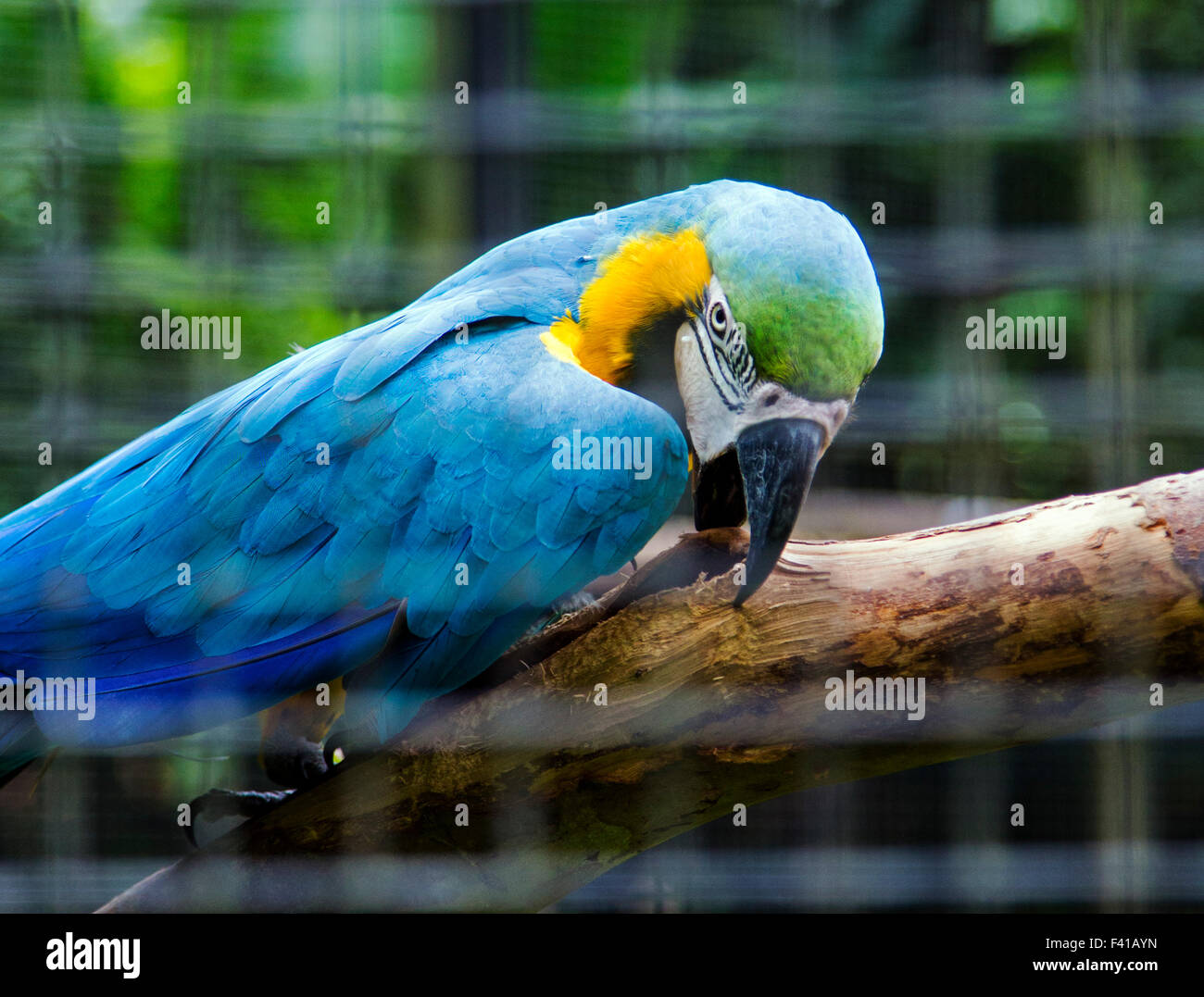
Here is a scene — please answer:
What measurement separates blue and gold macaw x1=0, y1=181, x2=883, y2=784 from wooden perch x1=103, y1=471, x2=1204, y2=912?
1.8 inches

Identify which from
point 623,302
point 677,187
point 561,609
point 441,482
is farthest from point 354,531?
point 677,187

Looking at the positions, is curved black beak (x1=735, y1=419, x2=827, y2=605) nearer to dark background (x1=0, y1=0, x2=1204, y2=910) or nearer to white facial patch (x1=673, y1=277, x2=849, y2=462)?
white facial patch (x1=673, y1=277, x2=849, y2=462)

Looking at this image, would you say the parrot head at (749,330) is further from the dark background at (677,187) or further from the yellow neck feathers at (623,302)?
the dark background at (677,187)

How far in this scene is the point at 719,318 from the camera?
2.91 feet

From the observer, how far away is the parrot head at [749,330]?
81 cm

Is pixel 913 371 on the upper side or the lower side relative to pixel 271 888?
upper

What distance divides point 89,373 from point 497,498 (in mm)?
537

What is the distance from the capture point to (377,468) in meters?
0.89

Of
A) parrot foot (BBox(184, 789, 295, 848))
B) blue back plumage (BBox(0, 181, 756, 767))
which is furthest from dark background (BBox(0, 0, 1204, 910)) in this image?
blue back plumage (BBox(0, 181, 756, 767))

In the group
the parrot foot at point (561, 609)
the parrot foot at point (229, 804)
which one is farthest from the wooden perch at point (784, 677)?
the parrot foot at point (229, 804)

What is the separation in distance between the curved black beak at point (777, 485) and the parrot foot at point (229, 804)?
1.75 ft

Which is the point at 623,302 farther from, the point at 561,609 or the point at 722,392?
the point at 561,609
